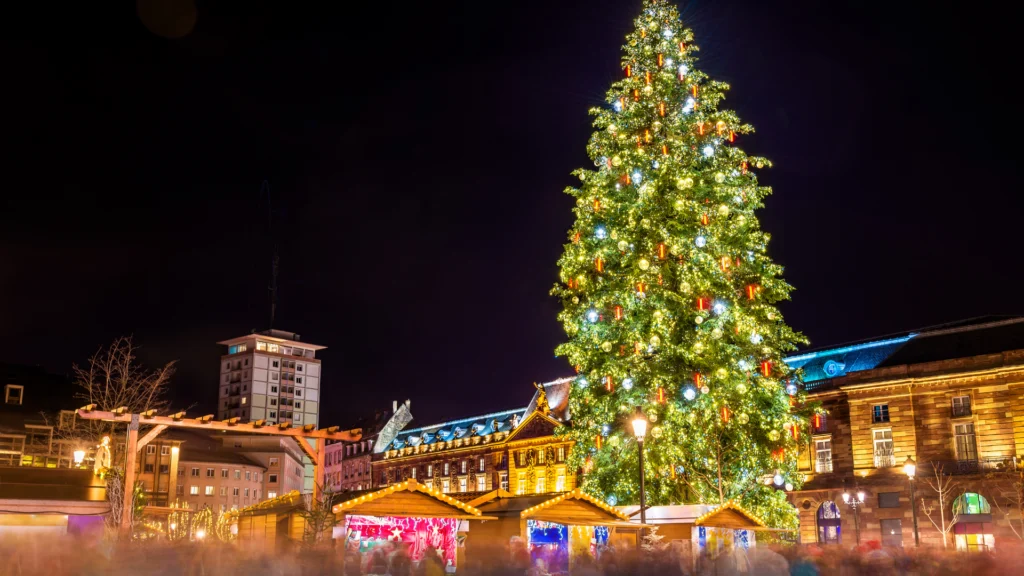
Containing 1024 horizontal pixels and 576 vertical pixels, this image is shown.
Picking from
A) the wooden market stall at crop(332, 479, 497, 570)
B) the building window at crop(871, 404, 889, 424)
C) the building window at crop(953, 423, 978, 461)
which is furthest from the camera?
the building window at crop(871, 404, 889, 424)

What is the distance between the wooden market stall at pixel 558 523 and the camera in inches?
886

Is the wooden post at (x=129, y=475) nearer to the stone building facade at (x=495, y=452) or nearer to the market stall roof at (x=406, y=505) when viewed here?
the market stall roof at (x=406, y=505)

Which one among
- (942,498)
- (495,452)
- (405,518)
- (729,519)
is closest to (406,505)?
(405,518)

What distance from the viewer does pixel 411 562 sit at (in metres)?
13.1

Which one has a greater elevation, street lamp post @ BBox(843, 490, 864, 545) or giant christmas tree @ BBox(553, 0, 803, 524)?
giant christmas tree @ BBox(553, 0, 803, 524)

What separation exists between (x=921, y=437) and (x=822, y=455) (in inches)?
271

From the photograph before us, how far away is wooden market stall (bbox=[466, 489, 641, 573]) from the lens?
73.9 feet

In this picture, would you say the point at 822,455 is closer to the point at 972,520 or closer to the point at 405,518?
the point at 972,520

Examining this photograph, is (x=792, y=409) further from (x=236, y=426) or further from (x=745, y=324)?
(x=236, y=426)

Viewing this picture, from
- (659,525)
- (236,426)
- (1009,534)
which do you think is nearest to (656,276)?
(659,525)

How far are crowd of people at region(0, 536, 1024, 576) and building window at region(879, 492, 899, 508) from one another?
4377 cm

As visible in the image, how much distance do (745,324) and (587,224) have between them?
636 centimetres

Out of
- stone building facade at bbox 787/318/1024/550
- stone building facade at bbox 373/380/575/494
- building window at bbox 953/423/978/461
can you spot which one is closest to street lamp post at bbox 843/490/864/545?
stone building facade at bbox 787/318/1024/550

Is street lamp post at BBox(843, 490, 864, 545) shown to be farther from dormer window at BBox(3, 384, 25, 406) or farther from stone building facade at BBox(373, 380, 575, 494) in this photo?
dormer window at BBox(3, 384, 25, 406)
